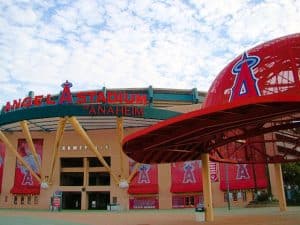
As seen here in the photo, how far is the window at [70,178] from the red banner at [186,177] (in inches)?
778

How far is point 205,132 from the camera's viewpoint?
83.8 ft

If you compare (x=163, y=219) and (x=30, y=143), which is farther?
(x=30, y=143)

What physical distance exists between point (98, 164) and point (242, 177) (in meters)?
25.7

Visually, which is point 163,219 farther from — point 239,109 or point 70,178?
point 70,178

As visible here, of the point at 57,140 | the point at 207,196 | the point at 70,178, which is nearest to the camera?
the point at 207,196

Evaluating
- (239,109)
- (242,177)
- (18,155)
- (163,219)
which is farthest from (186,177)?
(239,109)

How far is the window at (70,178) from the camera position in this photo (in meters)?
64.2

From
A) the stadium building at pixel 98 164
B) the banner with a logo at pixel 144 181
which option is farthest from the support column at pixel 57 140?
the banner with a logo at pixel 144 181

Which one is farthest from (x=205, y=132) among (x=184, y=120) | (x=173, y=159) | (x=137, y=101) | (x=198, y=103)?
(x=198, y=103)

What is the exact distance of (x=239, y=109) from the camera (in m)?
19.4

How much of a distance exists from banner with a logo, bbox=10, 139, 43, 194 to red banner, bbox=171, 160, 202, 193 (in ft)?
74.1

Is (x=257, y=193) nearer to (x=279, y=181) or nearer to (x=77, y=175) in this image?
(x=279, y=181)

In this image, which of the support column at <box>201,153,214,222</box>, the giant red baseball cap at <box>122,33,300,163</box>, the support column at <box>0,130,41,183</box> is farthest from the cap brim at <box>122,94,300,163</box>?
the support column at <box>0,130,41,183</box>

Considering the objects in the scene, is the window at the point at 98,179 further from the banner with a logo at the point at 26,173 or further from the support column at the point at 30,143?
the support column at the point at 30,143
